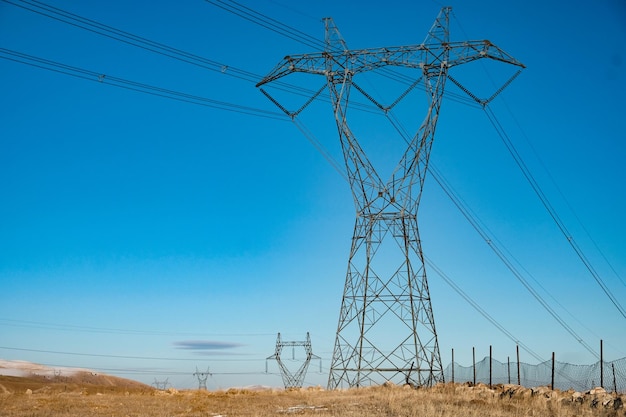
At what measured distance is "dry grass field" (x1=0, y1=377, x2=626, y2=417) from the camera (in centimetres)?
2692

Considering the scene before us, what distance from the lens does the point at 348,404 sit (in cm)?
3080

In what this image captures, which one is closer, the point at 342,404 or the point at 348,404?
the point at 348,404

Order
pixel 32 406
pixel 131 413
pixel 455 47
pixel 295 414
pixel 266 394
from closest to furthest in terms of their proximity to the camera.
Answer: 1. pixel 295 414
2. pixel 131 413
3. pixel 32 406
4. pixel 266 394
5. pixel 455 47

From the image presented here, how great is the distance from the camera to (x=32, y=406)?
3050 centimetres

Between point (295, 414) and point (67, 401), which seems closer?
point (295, 414)

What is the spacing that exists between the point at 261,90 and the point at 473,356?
22.9 metres

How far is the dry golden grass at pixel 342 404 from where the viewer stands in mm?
26891

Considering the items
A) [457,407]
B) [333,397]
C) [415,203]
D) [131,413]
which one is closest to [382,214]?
[415,203]

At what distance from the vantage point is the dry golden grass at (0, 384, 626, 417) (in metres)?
26.9

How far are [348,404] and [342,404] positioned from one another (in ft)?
1.41

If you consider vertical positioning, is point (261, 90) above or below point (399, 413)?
above

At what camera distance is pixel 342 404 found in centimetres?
3112

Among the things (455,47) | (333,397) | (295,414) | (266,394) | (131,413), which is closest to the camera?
(295,414)

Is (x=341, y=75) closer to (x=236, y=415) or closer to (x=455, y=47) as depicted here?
(x=455, y=47)
